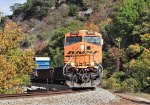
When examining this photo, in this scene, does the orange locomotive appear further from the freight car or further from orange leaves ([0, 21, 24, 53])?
orange leaves ([0, 21, 24, 53])

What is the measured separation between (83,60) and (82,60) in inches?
2.6

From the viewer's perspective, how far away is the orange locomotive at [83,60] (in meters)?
25.5

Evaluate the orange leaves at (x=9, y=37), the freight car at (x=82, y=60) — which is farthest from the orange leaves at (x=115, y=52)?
the orange leaves at (x=9, y=37)

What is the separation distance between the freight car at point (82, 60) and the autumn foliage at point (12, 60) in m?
2.68

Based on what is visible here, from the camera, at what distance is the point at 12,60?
1027 inches

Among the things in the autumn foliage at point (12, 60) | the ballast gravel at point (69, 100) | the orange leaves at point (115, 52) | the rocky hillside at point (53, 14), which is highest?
the rocky hillside at point (53, 14)

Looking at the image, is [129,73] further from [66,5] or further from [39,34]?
[66,5]

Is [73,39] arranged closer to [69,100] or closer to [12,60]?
[12,60]

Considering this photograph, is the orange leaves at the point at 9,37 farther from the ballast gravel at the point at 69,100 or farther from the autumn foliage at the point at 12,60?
the ballast gravel at the point at 69,100

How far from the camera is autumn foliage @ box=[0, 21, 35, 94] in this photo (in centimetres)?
2453

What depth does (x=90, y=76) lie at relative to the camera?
25516 millimetres

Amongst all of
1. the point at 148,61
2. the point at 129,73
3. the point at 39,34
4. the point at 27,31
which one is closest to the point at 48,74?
the point at 148,61

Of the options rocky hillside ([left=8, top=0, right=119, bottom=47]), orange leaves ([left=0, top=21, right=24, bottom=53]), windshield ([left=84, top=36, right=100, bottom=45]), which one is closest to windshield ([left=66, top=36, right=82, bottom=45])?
windshield ([left=84, top=36, right=100, bottom=45])

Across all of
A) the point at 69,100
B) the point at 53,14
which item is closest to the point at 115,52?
the point at 69,100
